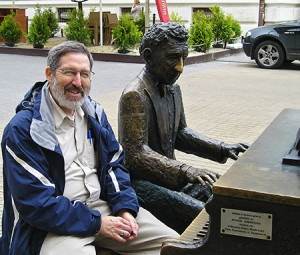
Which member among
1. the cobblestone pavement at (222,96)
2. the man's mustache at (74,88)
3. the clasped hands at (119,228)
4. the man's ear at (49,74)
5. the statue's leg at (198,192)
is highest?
the man's ear at (49,74)

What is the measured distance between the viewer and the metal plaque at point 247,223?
184 cm

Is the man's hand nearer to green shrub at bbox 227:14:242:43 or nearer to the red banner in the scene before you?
the red banner

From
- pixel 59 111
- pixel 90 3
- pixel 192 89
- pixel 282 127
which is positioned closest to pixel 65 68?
pixel 59 111

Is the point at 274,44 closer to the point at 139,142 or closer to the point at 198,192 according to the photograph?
the point at 198,192

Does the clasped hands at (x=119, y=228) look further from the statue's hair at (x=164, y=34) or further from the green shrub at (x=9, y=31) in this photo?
the green shrub at (x=9, y=31)

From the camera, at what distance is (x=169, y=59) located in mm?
2969

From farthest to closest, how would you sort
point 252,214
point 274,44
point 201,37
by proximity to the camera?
point 201,37, point 274,44, point 252,214

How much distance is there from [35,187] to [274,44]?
12.5 metres

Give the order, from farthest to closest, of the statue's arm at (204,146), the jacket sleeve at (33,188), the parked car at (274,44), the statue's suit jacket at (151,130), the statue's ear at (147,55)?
the parked car at (274,44) → the statue's arm at (204,146) → the statue's ear at (147,55) → the statue's suit jacket at (151,130) → the jacket sleeve at (33,188)

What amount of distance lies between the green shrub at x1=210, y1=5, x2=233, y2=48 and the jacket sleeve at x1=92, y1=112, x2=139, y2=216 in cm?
1603

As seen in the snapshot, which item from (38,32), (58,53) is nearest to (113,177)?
(58,53)

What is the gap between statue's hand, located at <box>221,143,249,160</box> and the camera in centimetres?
313

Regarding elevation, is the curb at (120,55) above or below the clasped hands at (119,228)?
below

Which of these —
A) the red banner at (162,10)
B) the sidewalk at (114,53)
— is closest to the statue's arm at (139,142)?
the red banner at (162,10)
